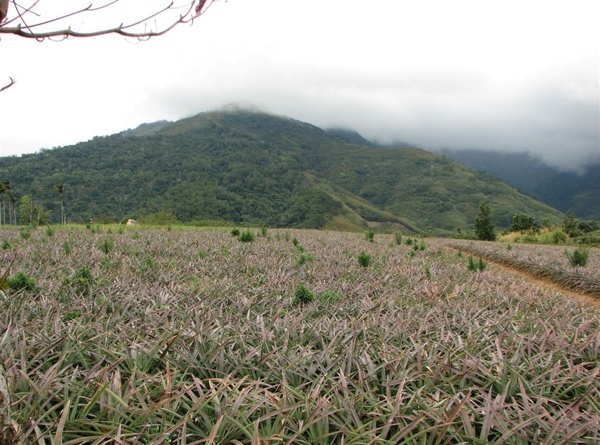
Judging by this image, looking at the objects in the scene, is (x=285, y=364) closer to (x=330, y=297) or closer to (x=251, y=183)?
(x=330, y=297)

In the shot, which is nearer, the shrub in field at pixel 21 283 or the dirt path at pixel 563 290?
the shrub in field at pixel 21 283

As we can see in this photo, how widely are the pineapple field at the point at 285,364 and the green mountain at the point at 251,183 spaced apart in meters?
54.6

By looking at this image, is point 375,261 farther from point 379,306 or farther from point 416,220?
point 416,220

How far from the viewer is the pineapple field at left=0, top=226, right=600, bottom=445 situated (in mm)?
1626

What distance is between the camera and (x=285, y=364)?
2229 millimetres

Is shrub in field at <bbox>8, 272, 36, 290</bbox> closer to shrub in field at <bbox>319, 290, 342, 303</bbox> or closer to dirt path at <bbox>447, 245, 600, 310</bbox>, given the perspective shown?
shrub in field at <bbox>319, 290, 342, 303</bbox>

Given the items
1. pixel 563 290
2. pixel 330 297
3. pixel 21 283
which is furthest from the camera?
pixel 563 290

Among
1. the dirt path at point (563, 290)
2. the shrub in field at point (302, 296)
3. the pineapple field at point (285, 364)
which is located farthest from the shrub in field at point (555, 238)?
the shrub in field at point (302, 296)

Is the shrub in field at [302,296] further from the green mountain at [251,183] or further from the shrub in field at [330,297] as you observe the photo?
the green mountain at [251,183]

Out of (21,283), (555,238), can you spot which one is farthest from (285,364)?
(555,238)

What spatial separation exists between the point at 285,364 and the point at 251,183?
3433 inches

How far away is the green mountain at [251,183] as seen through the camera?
6756cm

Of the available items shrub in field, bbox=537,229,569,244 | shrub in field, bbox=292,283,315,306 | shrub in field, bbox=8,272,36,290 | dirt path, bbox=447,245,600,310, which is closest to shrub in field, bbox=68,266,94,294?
shrub in field, bbox=8,272,36,290

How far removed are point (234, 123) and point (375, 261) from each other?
497ft
